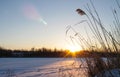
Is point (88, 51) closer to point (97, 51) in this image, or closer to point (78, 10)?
point (97, 51)

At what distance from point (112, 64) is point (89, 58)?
85 cm

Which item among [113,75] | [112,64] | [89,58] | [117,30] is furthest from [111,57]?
[89,58]

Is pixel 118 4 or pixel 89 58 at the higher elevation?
pixel 118 4

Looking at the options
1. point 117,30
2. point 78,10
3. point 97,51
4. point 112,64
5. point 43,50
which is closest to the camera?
point 78,10

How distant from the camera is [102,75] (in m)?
2.40

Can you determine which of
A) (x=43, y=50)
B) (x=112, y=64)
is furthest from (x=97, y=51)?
(x=43, y=50)

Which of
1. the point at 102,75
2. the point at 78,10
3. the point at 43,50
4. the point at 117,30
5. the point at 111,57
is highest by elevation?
the point at 43,50

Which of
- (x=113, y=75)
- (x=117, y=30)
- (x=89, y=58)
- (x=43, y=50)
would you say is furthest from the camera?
(x=43, y=50)

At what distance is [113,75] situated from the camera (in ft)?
6.86

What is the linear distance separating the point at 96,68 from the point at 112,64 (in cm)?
62

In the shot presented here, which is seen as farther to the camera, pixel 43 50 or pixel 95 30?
pixel 43 50

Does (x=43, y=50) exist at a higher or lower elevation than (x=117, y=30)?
higher

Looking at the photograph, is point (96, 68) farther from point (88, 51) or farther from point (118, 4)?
point (118, 4)

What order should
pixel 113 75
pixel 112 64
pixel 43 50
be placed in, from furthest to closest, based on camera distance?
pixel 43 50
pixel 112 64
pixel 113 75
